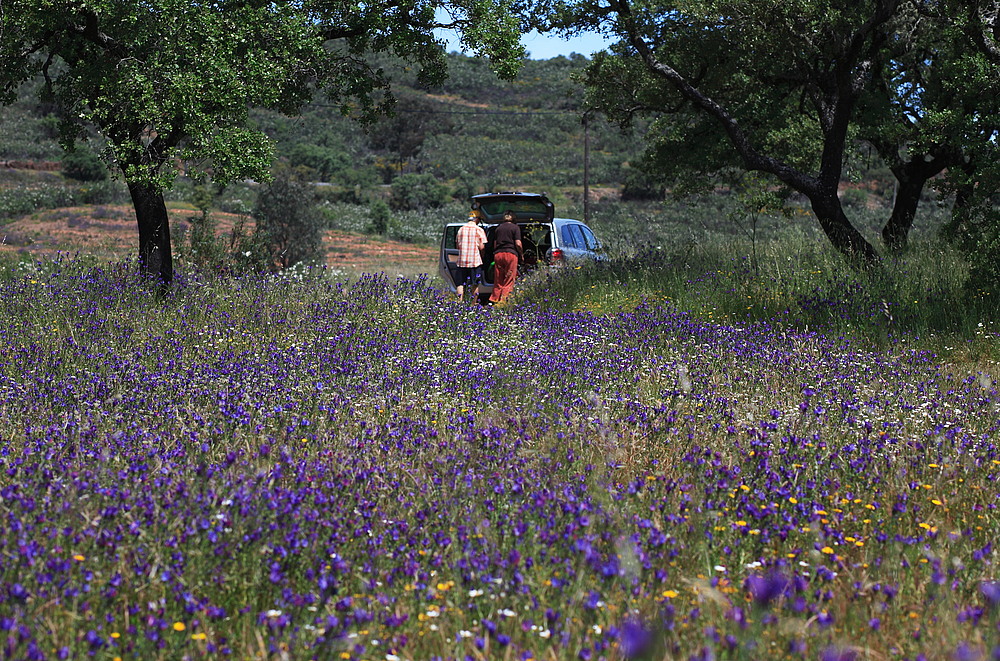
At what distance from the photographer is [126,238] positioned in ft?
86.9

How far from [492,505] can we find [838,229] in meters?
11.4

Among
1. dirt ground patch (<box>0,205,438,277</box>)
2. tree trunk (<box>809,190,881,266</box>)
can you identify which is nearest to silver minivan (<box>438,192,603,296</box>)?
tree trunk (<box>809,190,881,266</box>)

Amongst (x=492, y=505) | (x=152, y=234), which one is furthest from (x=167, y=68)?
(x=492, y=505)

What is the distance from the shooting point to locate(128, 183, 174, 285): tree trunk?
11922 mm

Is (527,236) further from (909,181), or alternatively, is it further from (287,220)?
(909,181)

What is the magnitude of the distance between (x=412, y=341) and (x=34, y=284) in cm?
471

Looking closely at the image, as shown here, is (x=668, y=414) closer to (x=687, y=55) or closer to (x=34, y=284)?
(x=34, y=284)

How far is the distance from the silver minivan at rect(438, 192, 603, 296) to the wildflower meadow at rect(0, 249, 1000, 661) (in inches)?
297

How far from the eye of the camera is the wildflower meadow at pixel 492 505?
9.45 ft

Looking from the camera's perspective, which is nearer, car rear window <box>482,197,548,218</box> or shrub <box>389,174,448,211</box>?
car rear window <box>482,197,548,218</box>

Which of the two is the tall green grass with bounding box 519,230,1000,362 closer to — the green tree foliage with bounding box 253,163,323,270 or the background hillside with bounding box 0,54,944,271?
the background hillside with bounding box 0,54,944,271

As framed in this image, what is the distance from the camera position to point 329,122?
8169cm

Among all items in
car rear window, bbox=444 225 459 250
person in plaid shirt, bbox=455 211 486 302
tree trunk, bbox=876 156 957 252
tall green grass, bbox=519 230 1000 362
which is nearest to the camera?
tall green grass, bbox=519 230 1000 362

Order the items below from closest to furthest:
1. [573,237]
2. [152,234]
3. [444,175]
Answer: [152,234]
[573,237]
[444,175]
